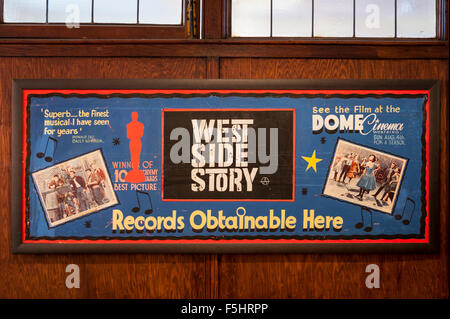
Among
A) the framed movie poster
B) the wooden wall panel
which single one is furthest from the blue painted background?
the wooden wall panel

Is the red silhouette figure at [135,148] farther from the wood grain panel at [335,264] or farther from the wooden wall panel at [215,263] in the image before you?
the wood grain panel at [335,264]

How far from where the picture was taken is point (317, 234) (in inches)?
69.0

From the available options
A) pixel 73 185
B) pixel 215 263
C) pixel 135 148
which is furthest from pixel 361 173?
pixel 73 185

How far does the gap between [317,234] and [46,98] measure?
71.5 inches

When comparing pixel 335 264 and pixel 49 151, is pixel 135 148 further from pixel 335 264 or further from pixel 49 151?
pixel 335 264

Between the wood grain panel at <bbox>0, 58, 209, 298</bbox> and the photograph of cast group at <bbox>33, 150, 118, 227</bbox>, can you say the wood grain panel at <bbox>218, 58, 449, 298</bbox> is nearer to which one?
the wood grain panel at <bbox>0, 58, 209, 298</bbox>

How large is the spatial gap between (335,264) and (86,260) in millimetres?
1513

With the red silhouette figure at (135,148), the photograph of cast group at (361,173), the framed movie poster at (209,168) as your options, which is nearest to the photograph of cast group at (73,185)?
the framed movie poster at (209,168)

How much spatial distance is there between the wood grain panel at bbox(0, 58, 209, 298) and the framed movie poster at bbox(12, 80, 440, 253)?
77 millimetres

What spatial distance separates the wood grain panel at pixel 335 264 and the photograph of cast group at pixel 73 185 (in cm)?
85

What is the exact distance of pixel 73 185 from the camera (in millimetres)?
1746

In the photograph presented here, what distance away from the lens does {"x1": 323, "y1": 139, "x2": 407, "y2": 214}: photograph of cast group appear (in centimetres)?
175

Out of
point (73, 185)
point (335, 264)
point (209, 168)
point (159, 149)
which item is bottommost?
point (335, 264)
